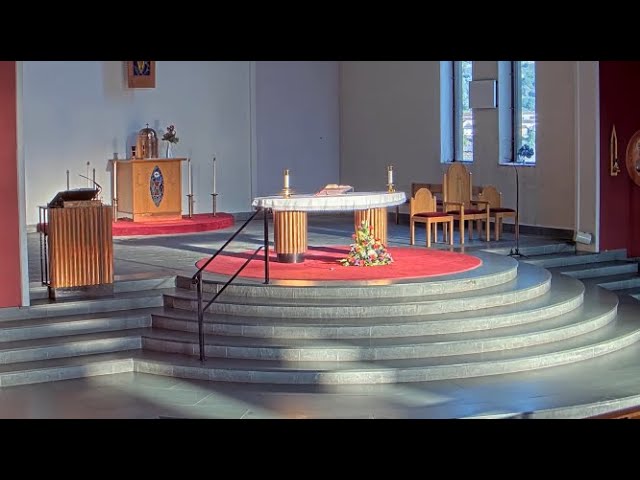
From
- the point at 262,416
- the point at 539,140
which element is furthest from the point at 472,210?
the point at 262,416

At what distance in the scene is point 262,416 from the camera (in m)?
8.45

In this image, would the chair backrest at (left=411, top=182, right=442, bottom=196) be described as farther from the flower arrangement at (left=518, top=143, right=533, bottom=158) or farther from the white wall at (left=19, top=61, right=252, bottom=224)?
the white wall at (left=19, top=61, right=252, bottom=224)

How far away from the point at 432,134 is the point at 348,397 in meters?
7.79

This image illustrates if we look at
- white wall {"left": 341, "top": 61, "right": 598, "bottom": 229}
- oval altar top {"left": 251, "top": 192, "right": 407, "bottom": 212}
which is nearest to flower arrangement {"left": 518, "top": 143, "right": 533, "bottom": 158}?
white wall {"left": 341, "top": 61, "right": 598, "bottom": 229}

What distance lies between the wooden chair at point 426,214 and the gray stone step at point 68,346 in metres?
4.15

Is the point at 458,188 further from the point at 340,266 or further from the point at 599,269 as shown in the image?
the point at 340,266

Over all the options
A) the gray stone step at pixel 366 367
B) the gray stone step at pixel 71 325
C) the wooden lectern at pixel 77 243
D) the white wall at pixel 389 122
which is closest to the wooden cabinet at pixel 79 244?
the wooden lectern at pixel 77 243

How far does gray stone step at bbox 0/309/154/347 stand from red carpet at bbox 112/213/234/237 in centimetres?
432

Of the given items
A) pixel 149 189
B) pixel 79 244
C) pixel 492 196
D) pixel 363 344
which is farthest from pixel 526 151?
pixel 79 244

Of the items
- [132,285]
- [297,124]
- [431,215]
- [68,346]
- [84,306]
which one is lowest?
[68,346]

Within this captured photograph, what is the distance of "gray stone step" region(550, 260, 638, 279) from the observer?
43.1 ft

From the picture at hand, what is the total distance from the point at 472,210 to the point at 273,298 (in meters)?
Result: 4.08

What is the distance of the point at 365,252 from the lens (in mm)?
11859
